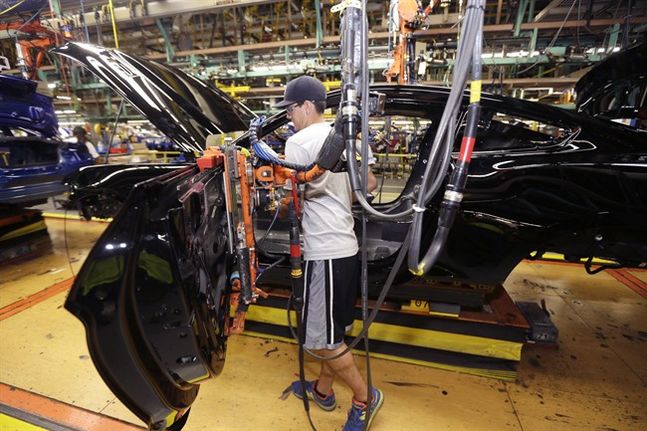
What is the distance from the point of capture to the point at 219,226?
1.28 meters

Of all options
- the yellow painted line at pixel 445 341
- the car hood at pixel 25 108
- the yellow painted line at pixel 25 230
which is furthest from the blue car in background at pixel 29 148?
the yellow painted line at pixel 445 341

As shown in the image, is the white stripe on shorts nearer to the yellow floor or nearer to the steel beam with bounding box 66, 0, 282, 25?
the yellow floor

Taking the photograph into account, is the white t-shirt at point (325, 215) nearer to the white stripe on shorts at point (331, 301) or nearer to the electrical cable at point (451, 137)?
the white stripe on shorts at point (331, 301)

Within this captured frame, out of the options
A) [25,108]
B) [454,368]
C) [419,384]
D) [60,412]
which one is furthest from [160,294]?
[25,108]

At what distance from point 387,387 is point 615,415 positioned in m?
1.15

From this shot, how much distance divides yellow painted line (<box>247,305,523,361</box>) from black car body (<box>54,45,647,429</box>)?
348mm

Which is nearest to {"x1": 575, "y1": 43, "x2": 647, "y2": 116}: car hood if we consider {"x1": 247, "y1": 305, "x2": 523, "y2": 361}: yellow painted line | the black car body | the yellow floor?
the black car body

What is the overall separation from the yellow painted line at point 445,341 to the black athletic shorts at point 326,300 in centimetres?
66

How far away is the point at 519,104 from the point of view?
175 cm

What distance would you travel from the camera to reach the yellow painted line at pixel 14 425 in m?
1.49

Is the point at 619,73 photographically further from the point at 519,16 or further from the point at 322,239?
the point at 519,16

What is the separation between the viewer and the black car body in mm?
929

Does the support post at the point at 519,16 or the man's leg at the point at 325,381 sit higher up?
the support post at the point at 519,16

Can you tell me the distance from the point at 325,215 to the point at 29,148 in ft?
12.1
